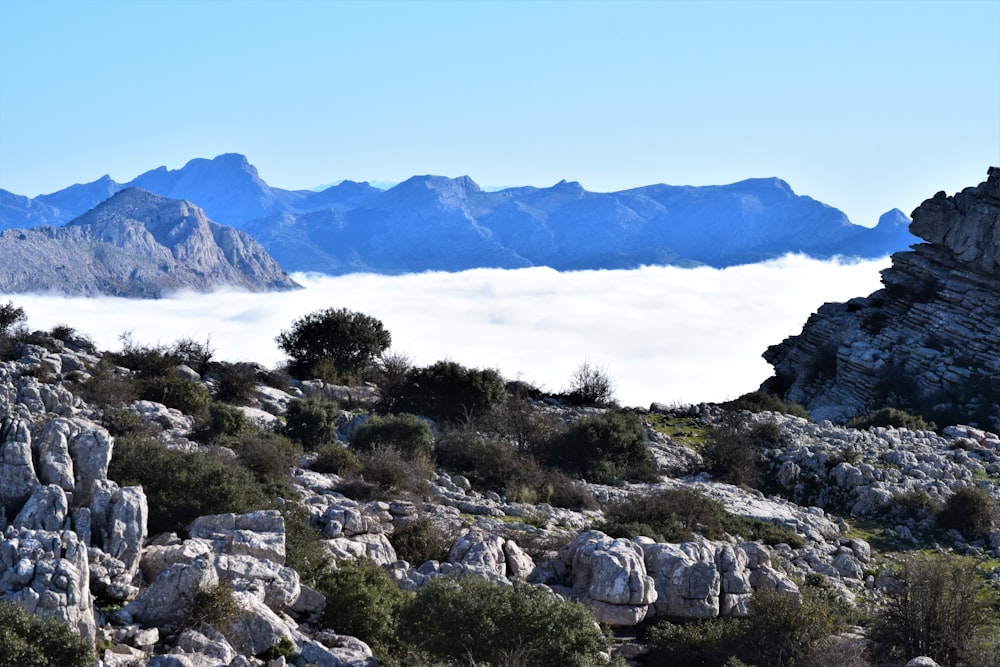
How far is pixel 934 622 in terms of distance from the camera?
17.2 m

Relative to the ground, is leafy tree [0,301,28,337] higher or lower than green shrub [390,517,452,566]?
higher

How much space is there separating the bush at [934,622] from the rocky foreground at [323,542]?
71.0 inches

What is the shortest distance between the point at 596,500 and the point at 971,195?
35321mm

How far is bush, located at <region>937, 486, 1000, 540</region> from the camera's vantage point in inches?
1072

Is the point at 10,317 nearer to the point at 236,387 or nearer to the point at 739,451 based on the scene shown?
the point at 236,387

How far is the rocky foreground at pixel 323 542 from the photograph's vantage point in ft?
46.6

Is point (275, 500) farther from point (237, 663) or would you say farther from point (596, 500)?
point (596, 500)

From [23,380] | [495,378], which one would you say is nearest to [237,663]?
[23,380]

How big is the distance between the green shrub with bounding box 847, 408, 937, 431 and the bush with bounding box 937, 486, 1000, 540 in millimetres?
11841

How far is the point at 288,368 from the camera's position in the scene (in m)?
45.0

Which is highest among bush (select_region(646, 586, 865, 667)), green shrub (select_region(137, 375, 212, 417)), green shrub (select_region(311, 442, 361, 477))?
green shrub (select_region(137, 375, 212, 417))

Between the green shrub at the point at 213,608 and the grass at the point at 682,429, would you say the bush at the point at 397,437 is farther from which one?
the green shrub at the point at 213,608

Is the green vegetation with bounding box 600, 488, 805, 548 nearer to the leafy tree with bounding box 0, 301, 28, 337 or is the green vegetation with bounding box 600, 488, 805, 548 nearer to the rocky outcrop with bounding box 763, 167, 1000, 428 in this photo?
the rocky outcrop with bounding box 763, 167, 1000, 428

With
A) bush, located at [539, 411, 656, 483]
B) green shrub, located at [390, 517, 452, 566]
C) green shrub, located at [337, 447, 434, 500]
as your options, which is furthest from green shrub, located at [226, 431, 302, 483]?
bush, located at [539, 411, 656, 483]
